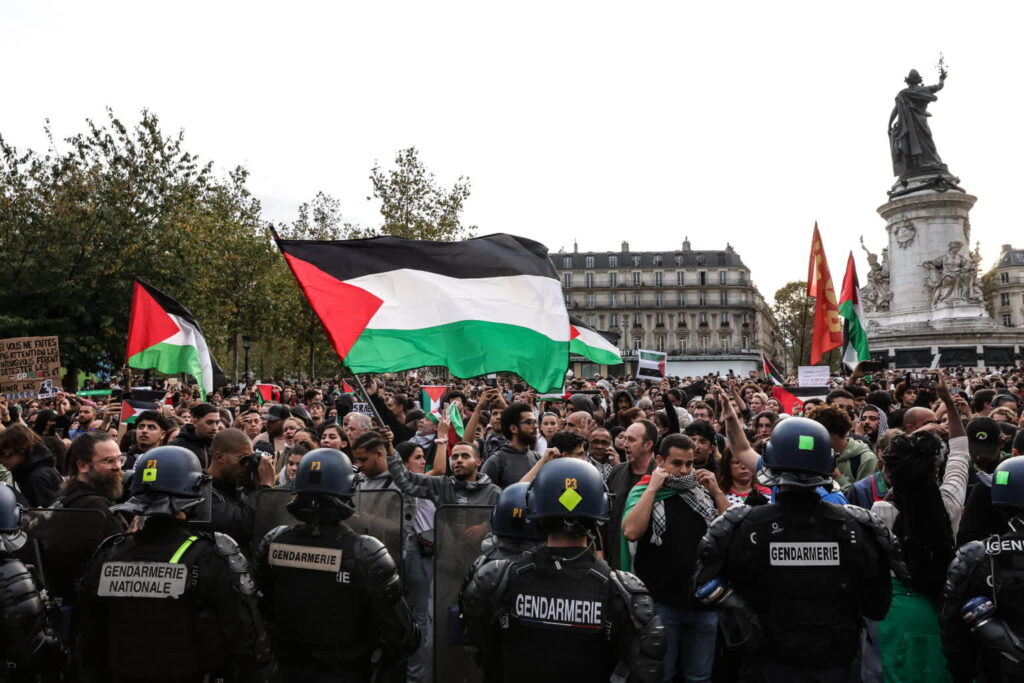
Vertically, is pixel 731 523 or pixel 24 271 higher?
pixel 24 271

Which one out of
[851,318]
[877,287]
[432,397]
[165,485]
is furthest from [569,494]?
[877,287]

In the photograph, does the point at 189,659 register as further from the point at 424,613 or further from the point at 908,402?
the point at 908,402

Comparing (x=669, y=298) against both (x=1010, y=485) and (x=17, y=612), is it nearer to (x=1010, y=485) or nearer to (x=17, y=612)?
(x=1010, y=485)

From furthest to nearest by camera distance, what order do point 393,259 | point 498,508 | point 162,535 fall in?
point 393,259 < point 498,508 < point 162,535

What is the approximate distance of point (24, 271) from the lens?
77.2ft

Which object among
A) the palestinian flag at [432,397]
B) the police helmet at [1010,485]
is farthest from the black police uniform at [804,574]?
the palestinian flag at [432,397]

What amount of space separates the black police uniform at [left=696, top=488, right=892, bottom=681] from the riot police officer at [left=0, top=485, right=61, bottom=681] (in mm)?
3023

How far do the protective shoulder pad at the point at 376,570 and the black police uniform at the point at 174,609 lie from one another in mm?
472

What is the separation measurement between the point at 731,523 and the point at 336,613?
71.2 inches

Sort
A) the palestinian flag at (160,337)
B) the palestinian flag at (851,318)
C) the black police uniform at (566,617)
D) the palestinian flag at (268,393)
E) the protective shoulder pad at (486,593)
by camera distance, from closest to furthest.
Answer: the black police uniform at (566,617) → the protective shoulder pad at (486,593) → the palestinian flag at (160,337) → the palestinian flag at (851,318) → the palestinian flag at (268,393)

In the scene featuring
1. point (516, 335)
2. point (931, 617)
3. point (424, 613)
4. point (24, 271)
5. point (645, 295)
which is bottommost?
point (424, 613)

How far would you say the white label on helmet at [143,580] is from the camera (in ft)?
11.9

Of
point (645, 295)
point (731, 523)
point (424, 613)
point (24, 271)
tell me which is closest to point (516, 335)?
point (424, 613)

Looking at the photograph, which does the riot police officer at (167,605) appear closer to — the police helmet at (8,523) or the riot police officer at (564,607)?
the police helmet at (8,523)
